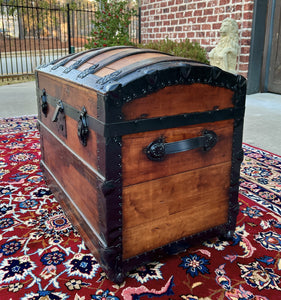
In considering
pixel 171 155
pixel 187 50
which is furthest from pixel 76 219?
pixel 187 50

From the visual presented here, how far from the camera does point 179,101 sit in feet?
4.49

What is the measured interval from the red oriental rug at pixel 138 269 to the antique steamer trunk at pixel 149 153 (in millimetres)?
75

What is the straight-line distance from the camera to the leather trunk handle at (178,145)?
134cm

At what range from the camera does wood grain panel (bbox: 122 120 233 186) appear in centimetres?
131

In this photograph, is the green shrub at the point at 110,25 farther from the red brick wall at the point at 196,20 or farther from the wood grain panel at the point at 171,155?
the wood grain panel at the point at 171,155

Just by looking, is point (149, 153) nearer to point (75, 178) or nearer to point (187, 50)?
point (75, 178)

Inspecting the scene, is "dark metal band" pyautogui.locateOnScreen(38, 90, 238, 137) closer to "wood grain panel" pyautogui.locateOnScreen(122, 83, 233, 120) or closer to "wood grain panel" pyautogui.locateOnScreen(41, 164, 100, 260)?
"wood grain panel" pyautogui.locateOnScreen(122, 83, 233, 120)

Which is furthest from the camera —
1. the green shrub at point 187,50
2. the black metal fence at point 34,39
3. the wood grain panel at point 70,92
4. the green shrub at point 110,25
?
the black metal fence at point 34,39

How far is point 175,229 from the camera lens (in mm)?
1505

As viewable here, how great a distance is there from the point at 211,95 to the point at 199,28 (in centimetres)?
498

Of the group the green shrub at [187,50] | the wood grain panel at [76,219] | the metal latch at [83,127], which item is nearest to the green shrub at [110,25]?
the green shrub at [187,50]

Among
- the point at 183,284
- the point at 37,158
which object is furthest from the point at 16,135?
the point at 183,284

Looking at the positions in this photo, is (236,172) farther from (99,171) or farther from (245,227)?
(99,171)

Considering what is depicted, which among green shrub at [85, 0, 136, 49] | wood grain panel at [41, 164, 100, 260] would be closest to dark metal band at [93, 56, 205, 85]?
wood grain panel at [41, 164, 100, 260]
